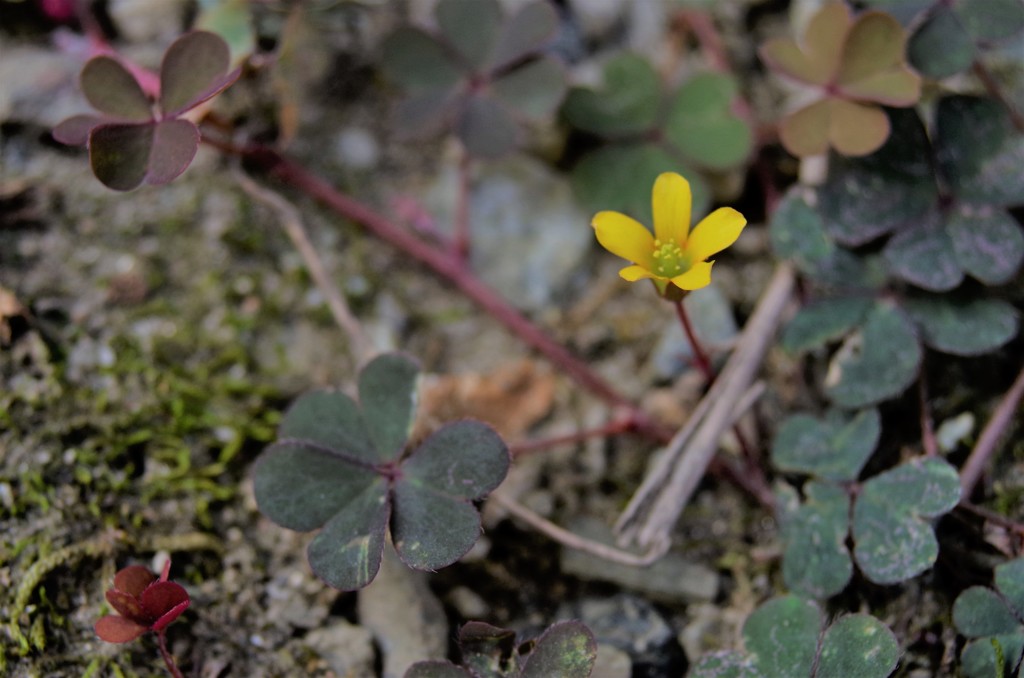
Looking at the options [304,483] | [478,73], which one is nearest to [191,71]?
[478,73]

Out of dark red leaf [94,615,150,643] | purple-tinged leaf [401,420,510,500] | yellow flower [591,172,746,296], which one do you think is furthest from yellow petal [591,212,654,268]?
dark red leaf [94,615,150,643]

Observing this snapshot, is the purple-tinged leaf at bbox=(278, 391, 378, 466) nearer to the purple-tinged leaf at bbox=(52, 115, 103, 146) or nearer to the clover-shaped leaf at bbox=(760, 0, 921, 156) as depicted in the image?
the purple-tinged leaf at bbox=(52, 115, 103, 146)

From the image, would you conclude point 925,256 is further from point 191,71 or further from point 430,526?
point 191,71

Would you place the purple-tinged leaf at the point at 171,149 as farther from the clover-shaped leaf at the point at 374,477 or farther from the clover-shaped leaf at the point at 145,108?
the clover-shaped leaf at the point at 374,477

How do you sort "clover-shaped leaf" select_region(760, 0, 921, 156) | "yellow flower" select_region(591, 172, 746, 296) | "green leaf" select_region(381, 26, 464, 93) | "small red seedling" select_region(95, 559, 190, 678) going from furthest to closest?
"green leaf" select_region(381, 26, 464, 93), "clover-shaped leaf" select_region(760, 0, 921, 156), "yellow flower" select_region(591, 172, 746, 296), "small red seedling" select_region(95, 559, 190, 678)

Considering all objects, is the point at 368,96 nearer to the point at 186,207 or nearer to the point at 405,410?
the point at 186,207
